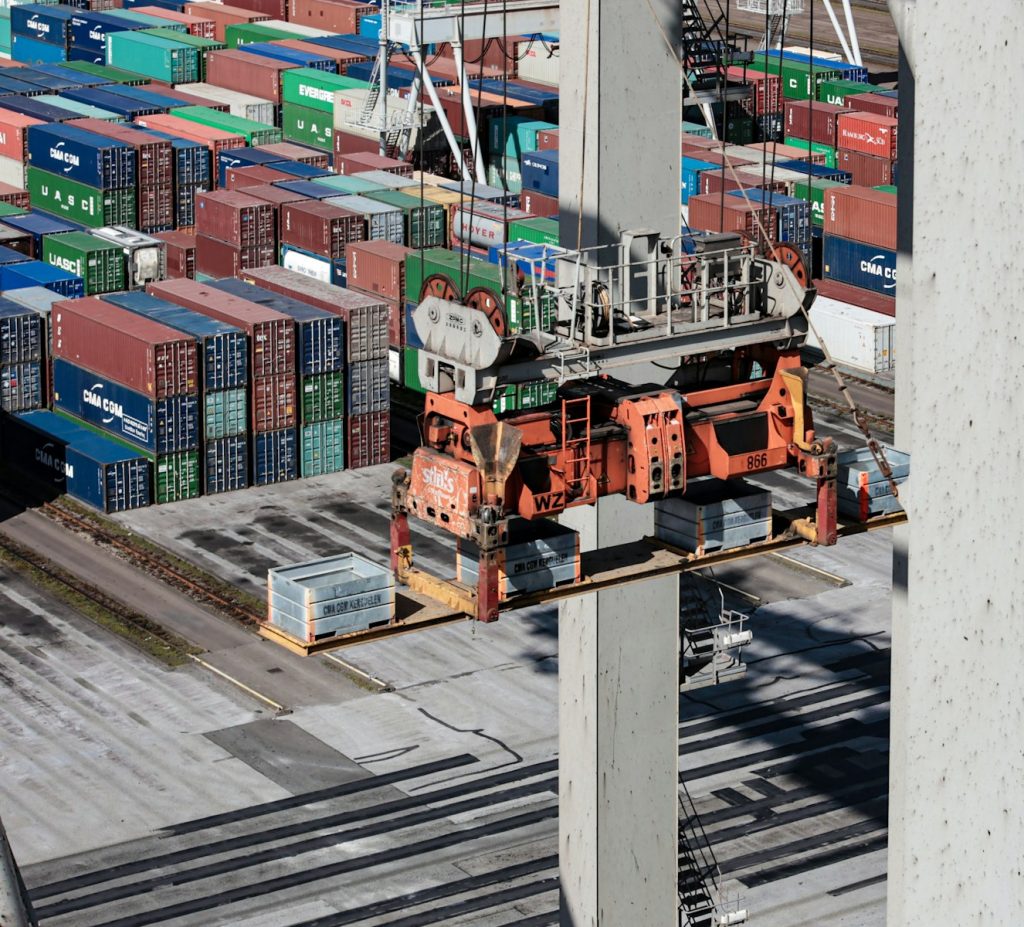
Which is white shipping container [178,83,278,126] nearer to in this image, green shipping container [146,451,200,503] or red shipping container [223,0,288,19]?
red shipping container [223,0,288,19]

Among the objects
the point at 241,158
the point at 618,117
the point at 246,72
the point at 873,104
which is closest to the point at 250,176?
the point at 241,158

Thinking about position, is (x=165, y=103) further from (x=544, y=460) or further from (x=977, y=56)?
(x=977, y=56)

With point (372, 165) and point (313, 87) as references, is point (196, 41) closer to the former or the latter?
point (313, 87)

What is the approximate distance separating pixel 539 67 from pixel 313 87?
53.6 feet

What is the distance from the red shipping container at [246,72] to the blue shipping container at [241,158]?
20.7 metres

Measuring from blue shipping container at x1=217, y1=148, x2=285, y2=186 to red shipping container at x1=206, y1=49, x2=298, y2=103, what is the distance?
814 inches

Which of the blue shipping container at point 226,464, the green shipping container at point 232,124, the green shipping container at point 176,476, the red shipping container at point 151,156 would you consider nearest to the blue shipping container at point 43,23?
the green shipping container at point 232,124

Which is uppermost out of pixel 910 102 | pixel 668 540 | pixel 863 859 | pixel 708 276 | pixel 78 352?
pixel 910 102

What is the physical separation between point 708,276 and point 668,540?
3.89 m

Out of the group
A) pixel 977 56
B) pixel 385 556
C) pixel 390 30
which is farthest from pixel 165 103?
pixel 977 56

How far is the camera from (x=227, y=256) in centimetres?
9038

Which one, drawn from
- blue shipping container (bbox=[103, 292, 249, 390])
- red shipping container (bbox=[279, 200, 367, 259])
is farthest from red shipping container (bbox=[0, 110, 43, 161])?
blue shipping container (bbox=[103, 292, 249, 390])

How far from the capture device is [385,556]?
67.9m

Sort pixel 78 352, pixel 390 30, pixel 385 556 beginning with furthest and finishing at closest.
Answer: pixel 390 30 < pixel 78 352 < pixel 385 556
